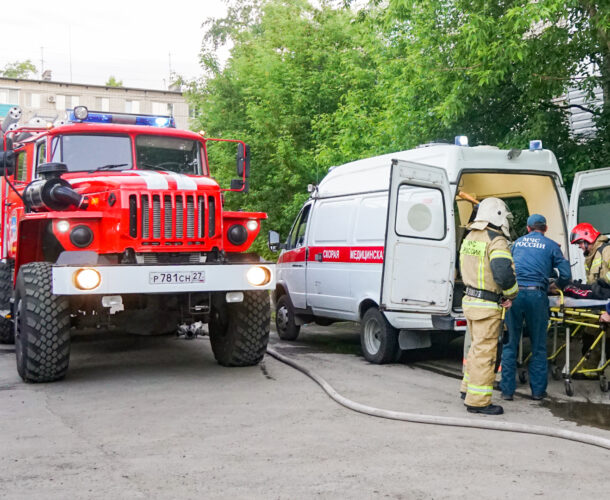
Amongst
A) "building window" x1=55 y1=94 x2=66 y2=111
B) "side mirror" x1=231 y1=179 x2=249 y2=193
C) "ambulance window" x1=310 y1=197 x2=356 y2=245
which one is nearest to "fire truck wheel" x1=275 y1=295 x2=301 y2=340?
"ambulance window" x1=310 y1=197 x2=356 y2=245

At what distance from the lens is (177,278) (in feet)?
25.7

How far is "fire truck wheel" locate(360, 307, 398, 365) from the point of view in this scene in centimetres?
932

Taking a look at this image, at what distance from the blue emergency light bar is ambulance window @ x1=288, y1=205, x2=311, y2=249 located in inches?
103

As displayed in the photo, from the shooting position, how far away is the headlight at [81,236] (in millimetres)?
7906

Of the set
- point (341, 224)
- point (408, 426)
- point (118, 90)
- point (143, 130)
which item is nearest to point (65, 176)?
point (143, 130)

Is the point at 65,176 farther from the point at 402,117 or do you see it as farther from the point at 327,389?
the point at 402,117

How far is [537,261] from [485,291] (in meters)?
0.79

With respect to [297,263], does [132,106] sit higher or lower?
higher

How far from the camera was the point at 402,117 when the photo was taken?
13.1 metres

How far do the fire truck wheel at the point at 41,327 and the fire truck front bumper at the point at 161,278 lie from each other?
401 mm

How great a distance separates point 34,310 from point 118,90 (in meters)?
61.5

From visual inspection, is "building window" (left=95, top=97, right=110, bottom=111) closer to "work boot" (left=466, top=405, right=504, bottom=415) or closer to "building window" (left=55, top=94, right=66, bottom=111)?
"building window" (left=55, top=94, right=66, bottom=111)

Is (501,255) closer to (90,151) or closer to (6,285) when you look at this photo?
(90,151)

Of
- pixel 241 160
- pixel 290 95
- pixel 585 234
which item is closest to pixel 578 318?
pixel 585 234
